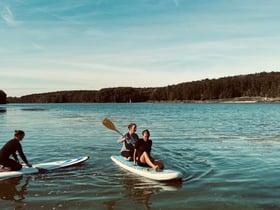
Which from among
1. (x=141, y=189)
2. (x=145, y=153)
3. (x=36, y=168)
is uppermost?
(x=145, y=153)

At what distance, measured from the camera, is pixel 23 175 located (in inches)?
527

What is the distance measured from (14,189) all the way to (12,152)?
165cm

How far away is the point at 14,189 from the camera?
38.6 ft

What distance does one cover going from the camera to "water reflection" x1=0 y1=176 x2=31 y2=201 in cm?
1084

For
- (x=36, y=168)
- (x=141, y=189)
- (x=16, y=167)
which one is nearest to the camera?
(x=141, y=189)

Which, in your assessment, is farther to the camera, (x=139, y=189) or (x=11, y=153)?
(x=11, y=153)

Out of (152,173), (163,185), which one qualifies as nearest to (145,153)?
(152,173)

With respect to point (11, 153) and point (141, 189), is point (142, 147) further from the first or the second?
point (11, 153)

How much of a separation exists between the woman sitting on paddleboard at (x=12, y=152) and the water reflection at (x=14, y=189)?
54cm

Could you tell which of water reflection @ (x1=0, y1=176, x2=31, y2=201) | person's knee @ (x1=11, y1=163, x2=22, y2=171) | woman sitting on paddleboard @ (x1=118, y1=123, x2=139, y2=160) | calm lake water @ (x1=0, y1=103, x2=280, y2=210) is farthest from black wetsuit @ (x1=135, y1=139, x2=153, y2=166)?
person's knee @ (x1=11, y1=163, x2=22, y2=171)

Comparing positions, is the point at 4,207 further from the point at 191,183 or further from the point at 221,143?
the point at 221,143

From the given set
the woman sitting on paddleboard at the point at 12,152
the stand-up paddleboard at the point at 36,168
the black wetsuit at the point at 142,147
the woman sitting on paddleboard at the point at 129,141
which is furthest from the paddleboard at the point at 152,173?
the woman sitting on paddleboard at the point at 12,152

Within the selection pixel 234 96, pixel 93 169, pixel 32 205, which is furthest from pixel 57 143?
pixel 234 96

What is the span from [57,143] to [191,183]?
1363cm
